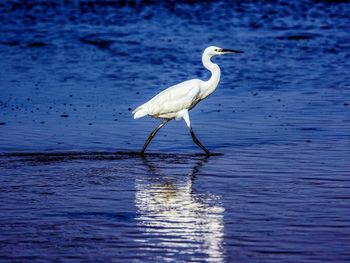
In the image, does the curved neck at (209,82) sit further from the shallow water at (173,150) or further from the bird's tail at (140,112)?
the bird's tail at (140,112)

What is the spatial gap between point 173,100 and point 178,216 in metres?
3.91

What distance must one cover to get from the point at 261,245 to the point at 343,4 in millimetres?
24023

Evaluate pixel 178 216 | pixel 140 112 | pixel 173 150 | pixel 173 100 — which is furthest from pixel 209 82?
pixel 178 216

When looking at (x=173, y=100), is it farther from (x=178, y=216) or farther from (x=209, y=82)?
(x=178, y=216)

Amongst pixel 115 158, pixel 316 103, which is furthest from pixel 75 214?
pixel 316 103

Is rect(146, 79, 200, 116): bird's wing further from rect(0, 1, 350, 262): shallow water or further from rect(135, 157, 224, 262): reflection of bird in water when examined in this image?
rect(135, 157, 224, 262): reflection of bird in water

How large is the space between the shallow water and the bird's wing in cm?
42

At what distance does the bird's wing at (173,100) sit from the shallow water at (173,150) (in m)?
0.42

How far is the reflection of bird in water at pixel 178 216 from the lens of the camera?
6.65 meters

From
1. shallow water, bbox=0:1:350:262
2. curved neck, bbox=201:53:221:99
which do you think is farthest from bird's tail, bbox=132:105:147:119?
curved neck, bbox=201:53:221:99

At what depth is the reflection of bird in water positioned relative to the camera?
6.65 m

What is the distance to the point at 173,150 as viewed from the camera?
36.1 feet

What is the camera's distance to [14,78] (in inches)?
651

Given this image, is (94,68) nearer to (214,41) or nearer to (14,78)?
(14,78)
